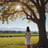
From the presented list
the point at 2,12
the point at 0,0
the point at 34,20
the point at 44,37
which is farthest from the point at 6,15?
the point at 44,37

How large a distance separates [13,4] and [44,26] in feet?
20.1

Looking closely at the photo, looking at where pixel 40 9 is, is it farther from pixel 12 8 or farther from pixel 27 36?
pixel 12 8

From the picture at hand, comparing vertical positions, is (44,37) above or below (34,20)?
below

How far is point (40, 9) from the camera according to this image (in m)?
13.3

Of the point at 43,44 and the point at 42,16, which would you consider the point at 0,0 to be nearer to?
the point at 42,16

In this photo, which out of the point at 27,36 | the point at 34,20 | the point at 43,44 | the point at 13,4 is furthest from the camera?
the point at 13,4

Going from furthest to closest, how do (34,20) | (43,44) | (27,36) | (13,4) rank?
(13,4), (34,20), (43,44), (27,36)

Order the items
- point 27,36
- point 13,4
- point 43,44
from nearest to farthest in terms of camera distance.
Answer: point 27,36 → point 43,44 → point 13,4

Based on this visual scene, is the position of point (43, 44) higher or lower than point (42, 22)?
lower

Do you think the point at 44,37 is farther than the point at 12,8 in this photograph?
No

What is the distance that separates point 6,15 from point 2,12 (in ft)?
2.25

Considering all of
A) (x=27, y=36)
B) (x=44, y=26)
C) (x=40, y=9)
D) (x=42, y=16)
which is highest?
(x=40, y=9)

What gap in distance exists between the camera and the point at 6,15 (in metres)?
14.7

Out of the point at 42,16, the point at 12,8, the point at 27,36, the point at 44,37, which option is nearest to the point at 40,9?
the point at 42,16
